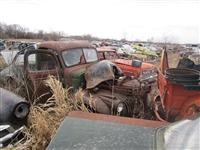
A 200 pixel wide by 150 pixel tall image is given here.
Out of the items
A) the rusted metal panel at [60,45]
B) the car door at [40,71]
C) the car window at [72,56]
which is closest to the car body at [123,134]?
the car door at [40,71]

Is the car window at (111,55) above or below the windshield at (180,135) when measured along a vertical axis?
above

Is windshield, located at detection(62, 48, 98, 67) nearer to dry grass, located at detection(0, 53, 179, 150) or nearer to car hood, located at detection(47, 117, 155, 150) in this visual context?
dry grass, located at detection(0, 53, 179, 150)

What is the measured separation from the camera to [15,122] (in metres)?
2.54

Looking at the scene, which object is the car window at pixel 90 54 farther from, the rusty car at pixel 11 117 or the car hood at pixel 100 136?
the car hood at pixel 100 136

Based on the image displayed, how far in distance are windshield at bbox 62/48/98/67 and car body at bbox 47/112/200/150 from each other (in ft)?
8.71

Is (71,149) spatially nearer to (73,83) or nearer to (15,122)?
(15,122)

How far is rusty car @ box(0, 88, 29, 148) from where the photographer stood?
7.49 ft

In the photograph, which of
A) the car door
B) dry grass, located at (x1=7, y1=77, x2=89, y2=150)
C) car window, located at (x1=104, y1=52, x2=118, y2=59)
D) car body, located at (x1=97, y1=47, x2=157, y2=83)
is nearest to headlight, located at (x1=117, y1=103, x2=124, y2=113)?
dry grass, located at (x1=7, y1=77, x2=89, y2=150)

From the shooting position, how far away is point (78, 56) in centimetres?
438

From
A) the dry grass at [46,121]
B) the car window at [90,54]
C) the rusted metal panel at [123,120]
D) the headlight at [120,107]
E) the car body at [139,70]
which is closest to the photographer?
the rusted metal panel at [123,120]

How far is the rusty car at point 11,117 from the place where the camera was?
7.49 feet

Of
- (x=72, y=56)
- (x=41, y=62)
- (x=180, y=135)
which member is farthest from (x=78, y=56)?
(x=180, y=135)

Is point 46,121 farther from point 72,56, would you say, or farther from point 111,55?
point 111,55

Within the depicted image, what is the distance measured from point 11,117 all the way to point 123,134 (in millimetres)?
1851
